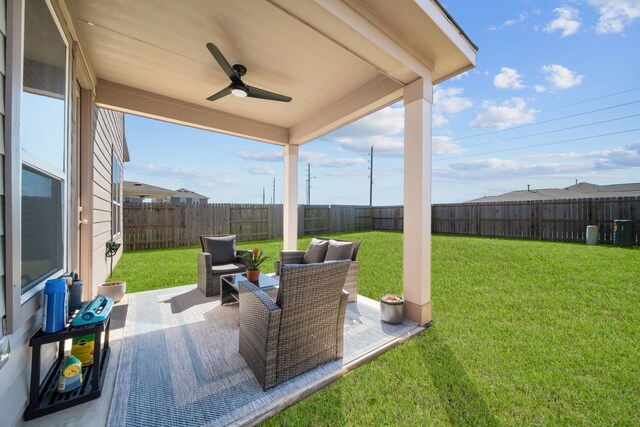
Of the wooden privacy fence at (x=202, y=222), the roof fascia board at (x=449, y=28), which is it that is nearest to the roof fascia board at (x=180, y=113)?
the roof fascia board at (x=449, y=28)

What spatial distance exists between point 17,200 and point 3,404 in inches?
39.0

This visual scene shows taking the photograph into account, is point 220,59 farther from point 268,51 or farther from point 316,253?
point 316,253

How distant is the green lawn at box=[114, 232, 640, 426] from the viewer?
1.59 meters

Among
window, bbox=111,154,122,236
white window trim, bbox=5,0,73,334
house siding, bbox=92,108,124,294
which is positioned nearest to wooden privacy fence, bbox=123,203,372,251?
window, bbox=111,154,122,236

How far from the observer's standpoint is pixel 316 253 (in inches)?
154

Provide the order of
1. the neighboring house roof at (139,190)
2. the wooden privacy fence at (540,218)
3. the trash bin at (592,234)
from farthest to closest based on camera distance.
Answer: the neighboring house roof at (139,190)
the wooden privacy fence at (540,218)
the trash bin at (592,234)

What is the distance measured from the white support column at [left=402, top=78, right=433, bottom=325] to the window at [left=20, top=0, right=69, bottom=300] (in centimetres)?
304

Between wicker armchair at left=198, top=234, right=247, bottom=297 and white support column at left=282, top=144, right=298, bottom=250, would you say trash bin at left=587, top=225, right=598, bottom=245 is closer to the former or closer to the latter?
white support column at left=282, top=144, right=298, bottom=250

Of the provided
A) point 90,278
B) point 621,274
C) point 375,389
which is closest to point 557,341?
point 375,389

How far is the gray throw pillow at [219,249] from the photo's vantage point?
13.6ft

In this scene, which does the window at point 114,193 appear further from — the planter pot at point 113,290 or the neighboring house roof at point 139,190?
the neighboring house roof at point 139,190

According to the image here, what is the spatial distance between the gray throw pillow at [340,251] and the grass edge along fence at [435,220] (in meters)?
6.79

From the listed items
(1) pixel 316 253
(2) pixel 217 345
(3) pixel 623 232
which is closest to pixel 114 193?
(1) pixel 316 253

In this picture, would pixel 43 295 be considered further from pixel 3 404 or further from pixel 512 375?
pixel 512 375
